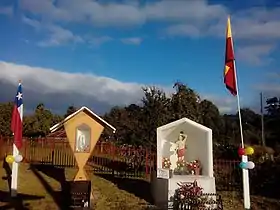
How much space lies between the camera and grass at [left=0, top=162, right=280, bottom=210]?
13.2 meters

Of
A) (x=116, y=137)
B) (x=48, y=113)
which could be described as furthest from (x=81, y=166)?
(x=48, y=113)

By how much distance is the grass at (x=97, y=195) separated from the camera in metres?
13.2

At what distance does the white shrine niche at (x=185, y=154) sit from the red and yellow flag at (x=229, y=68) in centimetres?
190

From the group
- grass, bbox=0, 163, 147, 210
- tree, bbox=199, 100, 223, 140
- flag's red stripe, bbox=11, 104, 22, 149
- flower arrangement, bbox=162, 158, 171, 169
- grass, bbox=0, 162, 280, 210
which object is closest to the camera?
grass, bbox=0, 163, 147, 210

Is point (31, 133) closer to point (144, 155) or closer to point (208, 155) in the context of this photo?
point (144, 155)

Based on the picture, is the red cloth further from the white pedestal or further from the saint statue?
the white pedestal

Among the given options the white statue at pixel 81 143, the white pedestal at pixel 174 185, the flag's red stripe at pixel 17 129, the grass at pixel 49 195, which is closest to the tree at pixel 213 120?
the grass at pixel 49 195

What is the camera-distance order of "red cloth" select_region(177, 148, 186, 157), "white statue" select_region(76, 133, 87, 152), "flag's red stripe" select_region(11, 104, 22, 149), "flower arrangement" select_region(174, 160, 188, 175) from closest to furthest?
"white statue" select_region(76, 133, 87, 152) < "flag's red stripe" select_region(11, 104, 22, 149) < "flower arrangement" select_region(174, 160, 188, 175) < "red cloth" select_region(177, 148, 186, 157)

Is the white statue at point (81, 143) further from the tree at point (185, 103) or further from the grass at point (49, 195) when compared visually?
the tree at point (185, 103)

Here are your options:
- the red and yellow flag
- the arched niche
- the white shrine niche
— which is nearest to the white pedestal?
Result: the white shrine niche

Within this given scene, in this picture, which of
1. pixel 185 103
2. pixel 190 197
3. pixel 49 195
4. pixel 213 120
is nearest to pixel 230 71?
pixel 190 197

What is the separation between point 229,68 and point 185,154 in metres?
3.86

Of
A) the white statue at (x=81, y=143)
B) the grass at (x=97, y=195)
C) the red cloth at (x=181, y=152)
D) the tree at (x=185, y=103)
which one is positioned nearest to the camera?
the grass at (x=97, y=195)

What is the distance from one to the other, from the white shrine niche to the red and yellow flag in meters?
1.90
